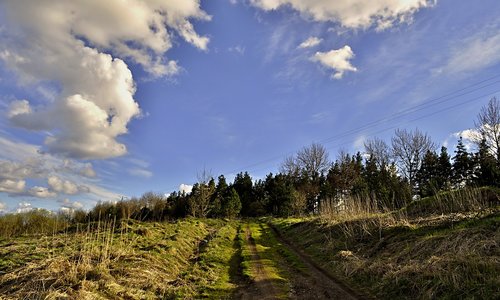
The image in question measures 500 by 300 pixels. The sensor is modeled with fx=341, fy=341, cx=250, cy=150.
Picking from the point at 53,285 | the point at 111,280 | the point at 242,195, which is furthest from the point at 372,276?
the point at 242,195

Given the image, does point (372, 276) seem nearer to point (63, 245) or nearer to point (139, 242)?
point (139, 242)

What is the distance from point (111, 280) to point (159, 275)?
232cm

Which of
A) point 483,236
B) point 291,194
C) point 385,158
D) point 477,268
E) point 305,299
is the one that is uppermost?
point 385,158

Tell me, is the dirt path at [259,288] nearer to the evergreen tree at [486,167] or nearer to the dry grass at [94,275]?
the dry grass at [94,275]

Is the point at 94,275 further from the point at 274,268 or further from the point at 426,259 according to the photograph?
the point at 426,259

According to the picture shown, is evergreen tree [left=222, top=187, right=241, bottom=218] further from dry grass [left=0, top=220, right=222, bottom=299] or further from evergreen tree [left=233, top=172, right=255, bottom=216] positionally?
dry grass [left=0, top=220, right=222, bottom=299]

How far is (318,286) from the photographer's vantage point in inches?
536

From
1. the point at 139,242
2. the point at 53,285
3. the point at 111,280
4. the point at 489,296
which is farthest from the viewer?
the point at 139,242

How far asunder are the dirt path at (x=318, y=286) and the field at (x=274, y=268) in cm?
4

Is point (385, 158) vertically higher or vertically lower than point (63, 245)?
higher

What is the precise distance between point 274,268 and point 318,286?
391 cm

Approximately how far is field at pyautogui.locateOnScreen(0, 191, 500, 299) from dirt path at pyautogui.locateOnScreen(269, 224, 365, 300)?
0.13ft

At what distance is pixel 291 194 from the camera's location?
208 ft

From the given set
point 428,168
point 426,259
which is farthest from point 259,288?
point 428,168
